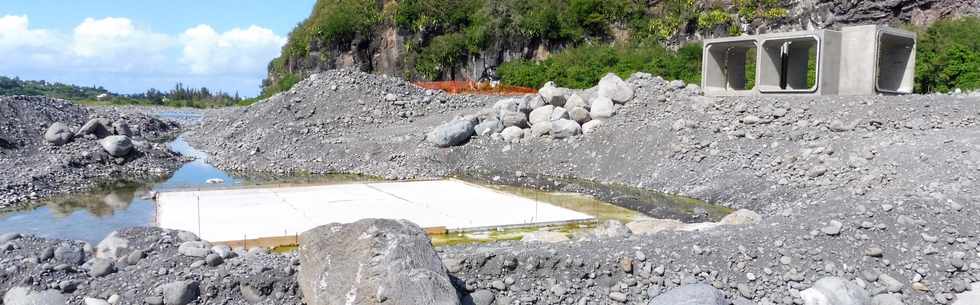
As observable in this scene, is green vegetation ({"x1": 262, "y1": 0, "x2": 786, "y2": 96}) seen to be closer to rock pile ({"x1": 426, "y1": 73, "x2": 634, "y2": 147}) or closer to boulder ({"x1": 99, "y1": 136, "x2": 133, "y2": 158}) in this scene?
rock pile ({"x1": 426, "y1": 73, "x2": 634, "y2": 147})

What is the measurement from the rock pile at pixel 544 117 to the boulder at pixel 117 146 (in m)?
6.57

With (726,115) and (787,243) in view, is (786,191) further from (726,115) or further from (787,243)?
(787,243)

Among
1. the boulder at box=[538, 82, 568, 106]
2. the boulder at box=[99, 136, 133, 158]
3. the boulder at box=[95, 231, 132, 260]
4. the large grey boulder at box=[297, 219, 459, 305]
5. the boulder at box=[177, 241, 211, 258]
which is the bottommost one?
the boulder at box=[95, 231, 132, 260]

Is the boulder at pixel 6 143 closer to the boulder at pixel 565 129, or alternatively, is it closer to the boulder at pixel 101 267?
the boulder at pixel 565 129

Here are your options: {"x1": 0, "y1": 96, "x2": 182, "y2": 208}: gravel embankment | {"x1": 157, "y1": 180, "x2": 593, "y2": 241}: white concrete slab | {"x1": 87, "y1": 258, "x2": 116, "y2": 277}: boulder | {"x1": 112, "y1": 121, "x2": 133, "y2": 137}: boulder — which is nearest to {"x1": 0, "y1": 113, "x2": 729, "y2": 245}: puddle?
{"x1": 157, "y1": 180, "x2": 593, "y2": 241}: white concrete slab

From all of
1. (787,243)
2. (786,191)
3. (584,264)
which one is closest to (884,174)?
(786,191)

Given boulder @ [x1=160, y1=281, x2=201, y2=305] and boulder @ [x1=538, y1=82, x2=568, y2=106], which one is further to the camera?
boulder @ [x1=538, y1=82, x2=568, y2=106]

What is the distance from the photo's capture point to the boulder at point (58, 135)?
16.2 m

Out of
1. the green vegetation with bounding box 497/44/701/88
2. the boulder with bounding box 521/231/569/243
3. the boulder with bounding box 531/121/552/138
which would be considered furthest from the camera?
the green vegetation with bounding box 497/44/701/88

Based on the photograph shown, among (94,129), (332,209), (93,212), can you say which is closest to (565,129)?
(332,209)

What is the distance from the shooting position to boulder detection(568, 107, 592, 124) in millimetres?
16025

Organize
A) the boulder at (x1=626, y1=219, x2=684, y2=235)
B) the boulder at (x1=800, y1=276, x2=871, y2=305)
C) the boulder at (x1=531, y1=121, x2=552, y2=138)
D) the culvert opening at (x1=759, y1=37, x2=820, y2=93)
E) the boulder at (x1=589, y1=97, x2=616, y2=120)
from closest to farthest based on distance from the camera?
the boulder at (x1=800, y1=276, x2=871, y2=305) < the boulder at (x1=626, y1=219, x2=684, y2=235) < the boulder at (x1=531, y1=121, x2=552, y2=138) < the boulder at (x1=589, y1=97, x2=616, y2=120) < the culvert opening at (x1=759, y1=37, x2=820, y2=93)

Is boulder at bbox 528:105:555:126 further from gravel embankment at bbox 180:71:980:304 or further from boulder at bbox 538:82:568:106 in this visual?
gravel embankment at bbox 180:71:980:304

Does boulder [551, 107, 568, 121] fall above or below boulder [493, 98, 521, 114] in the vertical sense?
below
